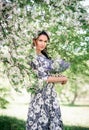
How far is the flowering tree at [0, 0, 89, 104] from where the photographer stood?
5.65 meters

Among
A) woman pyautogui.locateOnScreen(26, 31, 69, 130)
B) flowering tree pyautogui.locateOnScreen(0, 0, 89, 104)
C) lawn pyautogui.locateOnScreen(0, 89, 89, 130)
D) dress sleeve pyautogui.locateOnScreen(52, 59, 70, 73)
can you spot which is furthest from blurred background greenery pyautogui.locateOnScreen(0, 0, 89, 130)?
lawn pyautogui.locateOnScreen(0, 89, 89, 130)

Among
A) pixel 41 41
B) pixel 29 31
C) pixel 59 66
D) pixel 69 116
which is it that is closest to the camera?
pixel 29 31

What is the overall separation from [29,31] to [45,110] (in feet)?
5.11

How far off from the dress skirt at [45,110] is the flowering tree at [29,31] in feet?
2.21

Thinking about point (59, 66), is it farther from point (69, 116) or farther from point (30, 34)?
point (69, 116)

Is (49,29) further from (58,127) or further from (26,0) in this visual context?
(58,127)

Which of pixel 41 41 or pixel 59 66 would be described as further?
pixel 41 41

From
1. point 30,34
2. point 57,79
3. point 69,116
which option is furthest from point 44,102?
point 69,116

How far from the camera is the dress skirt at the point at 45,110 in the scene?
6.92 m

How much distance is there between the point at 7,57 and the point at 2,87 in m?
4.45

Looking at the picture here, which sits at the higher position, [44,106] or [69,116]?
[69,116]

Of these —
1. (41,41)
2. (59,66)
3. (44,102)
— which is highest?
(41,41)

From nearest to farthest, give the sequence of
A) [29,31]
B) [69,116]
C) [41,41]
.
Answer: [29,31], [41,41], [69,116]

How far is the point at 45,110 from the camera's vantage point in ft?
22.9
